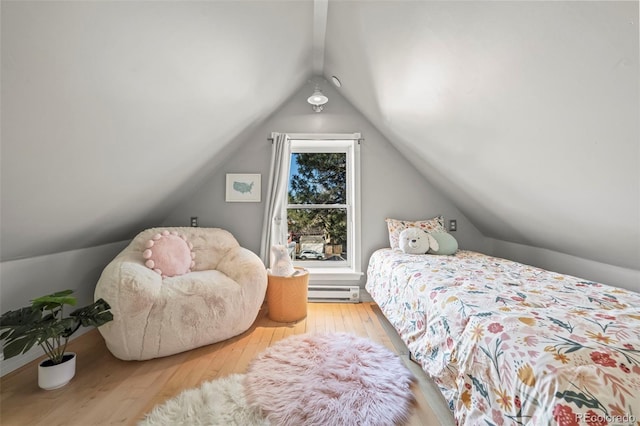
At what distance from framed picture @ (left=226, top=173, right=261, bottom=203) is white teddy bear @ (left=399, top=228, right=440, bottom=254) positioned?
1707mm

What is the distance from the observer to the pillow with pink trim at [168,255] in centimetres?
192

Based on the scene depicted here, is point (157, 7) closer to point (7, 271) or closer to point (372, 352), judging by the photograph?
point (7, 271)

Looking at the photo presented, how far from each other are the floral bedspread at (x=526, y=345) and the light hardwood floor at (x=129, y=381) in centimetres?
40

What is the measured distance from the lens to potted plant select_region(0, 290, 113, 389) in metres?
1.22

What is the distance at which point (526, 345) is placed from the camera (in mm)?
781

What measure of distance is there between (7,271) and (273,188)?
203cm

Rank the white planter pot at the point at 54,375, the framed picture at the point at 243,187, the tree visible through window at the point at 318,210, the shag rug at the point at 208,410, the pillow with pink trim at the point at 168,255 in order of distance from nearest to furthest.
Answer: the shag rug at the point at 208,410 < the white planter pot at the point at 54,375 < the pillow with pink trim at the point at 168,255 < the framed picture at the point at 243,187 < the tree visible through window at the point at 318,210

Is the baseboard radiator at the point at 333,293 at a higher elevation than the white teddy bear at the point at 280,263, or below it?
below

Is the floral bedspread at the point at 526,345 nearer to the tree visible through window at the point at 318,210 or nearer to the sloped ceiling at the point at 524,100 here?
the sloped ceiling at the point at 524,100

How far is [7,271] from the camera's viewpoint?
1.53 m

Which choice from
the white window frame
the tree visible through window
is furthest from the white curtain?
the tree visible through window

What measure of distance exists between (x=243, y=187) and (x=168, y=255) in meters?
1.12

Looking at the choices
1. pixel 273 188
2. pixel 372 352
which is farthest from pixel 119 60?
pixel 372 352

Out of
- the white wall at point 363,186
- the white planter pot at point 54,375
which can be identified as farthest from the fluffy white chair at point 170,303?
the white wall at point 363,186
